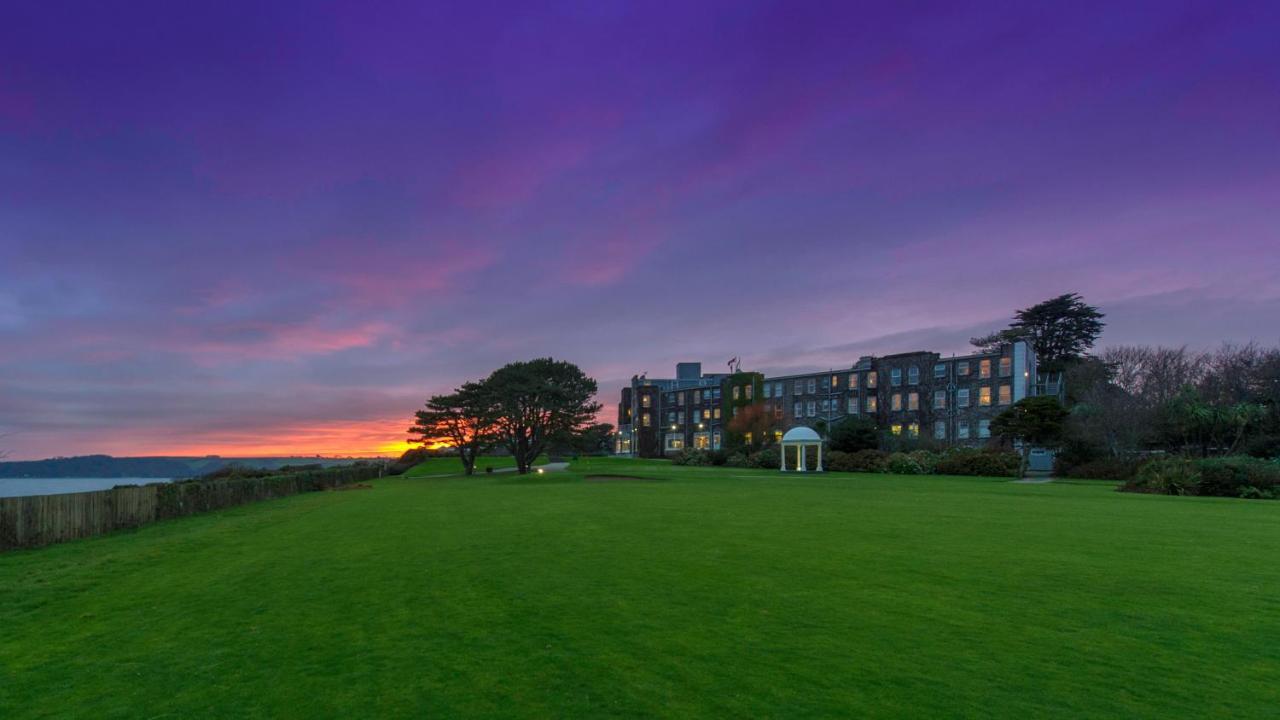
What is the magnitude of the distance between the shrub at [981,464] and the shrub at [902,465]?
65.2 inches

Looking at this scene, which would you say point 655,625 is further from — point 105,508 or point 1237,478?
point 1237,478

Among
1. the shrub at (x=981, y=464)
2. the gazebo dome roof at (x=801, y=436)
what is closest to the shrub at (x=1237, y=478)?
the shrub at (x=981, y=464)

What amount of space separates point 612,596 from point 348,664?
3.52 meters

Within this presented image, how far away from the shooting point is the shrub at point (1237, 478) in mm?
27656

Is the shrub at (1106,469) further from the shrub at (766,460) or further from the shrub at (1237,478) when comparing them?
the shrub at (766,460)

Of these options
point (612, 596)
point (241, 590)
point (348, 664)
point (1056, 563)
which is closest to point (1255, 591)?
point (1056, 563)

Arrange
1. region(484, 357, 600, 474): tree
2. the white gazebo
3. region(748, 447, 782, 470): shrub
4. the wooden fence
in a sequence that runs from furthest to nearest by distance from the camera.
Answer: region(748, 447, 782, 470): shrub
the white gazebo
region(484, 357, 600, 474): tree
the wooden fence

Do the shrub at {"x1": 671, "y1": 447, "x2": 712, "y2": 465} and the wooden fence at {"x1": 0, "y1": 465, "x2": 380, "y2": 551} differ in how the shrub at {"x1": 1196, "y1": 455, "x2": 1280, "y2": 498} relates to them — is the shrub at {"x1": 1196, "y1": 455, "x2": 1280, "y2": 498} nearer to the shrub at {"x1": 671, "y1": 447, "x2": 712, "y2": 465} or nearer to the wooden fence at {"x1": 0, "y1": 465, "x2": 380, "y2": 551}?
the wooden fence at {"x1": 0, "y1": 465, "x2": 380, "y2": 551}

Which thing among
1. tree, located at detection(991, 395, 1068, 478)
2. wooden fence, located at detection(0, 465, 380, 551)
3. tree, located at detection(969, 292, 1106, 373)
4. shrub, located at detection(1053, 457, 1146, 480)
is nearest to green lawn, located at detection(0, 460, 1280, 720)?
wooden fence, located at detection(0, 465, 380, 551)

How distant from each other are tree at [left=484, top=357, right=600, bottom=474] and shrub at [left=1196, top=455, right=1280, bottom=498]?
40.0 metres

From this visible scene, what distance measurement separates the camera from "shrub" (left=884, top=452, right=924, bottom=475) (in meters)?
48.9

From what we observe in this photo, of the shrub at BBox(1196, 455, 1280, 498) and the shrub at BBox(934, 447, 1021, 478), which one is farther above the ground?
the shrub at BBox(1196, 455, 1280, 498)

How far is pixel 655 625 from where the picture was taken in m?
7.21

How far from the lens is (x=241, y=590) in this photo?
9.58 m
